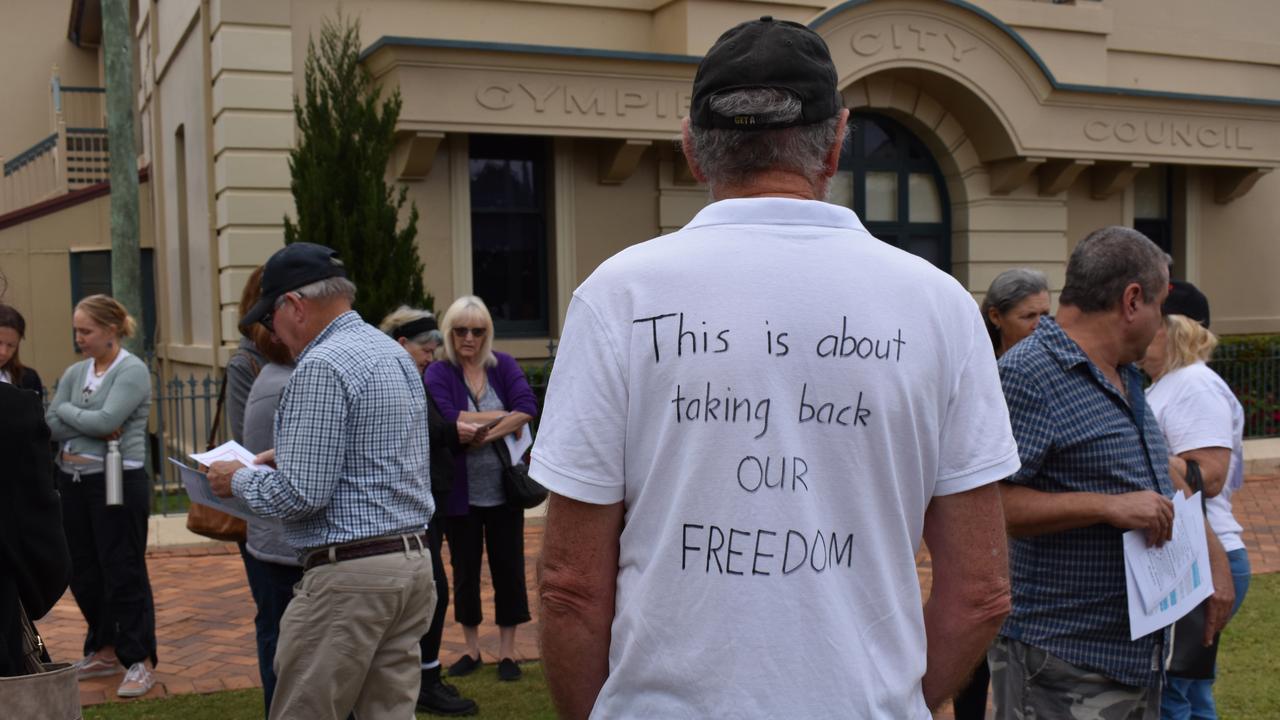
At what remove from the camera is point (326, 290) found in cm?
397

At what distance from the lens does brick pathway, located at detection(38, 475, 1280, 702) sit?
619cm

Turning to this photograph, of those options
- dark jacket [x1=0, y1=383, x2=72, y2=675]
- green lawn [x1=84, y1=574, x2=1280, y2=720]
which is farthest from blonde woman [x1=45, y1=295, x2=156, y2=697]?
dark jacket [x1=0, y1=383, x2=72, y2=675]

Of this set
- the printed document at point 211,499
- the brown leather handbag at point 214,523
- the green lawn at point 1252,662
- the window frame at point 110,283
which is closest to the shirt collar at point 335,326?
the printed document at point 211,499

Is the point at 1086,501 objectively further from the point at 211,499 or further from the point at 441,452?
the point at 441,452

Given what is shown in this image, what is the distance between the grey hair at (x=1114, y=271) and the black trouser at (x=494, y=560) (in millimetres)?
3614

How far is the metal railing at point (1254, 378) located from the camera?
1415 centimetres

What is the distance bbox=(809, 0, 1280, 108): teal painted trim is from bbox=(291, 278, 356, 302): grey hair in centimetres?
972

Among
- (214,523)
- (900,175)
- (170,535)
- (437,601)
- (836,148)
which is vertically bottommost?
(170,535)

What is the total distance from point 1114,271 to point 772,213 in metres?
1.77

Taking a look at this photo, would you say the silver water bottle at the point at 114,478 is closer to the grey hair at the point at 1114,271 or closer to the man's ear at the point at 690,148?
the grey hair at the point at 1114,271

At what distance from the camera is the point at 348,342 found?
3863 mm

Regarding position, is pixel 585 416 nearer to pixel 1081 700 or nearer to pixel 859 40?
pixel 1081 700

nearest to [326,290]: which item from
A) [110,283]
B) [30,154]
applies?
[110,283]

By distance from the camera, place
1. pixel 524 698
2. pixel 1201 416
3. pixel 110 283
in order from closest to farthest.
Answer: pixel 1201 416
pixel 524 698
pixel 110 283
